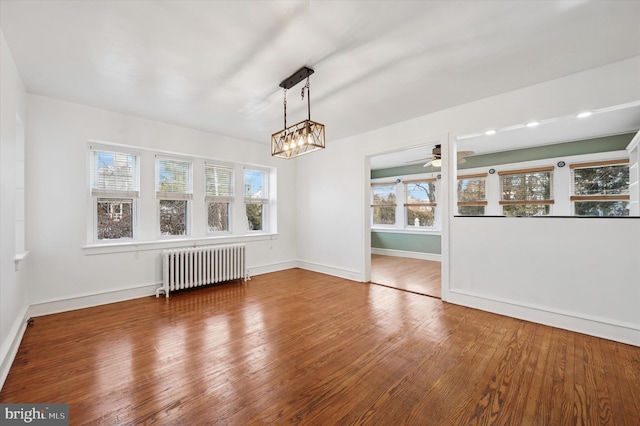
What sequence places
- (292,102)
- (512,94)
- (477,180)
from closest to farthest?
(512,94) → (292,102) → (477,180)

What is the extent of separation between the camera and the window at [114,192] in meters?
3.79

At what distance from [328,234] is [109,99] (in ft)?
13.4

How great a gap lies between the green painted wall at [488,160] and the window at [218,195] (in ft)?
16.1

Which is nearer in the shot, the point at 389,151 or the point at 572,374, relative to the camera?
the point at 572,374

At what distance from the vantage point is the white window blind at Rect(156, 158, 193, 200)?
4.38m

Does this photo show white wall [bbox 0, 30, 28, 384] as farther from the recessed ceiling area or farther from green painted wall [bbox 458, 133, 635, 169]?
green painted wall [bbox 458, 133, 635, 169]

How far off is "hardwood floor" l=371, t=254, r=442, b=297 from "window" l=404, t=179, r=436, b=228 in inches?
45.0

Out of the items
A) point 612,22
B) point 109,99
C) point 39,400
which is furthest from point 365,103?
point 39,400

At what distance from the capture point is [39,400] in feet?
5.79

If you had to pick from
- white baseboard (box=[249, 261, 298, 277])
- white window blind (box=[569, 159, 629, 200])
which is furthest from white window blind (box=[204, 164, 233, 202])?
white window blind (box=[569, 159, 629, 200])

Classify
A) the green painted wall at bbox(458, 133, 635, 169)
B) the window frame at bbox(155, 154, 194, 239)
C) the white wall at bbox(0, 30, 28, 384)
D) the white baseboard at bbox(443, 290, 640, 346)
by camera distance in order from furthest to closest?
1. the green painted wall at bbox(458, 133, 635, 169)
2. the window frame at bbox(155, 154, 194, 239)
3. the white baseboard at bbox(443, 290, 640, 346)
4. the white wall at bbox(0, 30, 28, 384)

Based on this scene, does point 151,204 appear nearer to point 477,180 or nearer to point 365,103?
point 365,103

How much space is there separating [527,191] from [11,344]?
8.30 metres

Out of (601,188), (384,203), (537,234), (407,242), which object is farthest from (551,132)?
(384,203)
